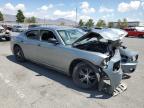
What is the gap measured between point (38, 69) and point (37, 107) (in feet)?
9.03

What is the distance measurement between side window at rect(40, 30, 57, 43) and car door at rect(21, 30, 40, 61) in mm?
246

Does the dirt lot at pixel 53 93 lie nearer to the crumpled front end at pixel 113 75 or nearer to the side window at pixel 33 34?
the crumpled front end at pixel 113 75

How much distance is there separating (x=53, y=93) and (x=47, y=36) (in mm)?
2231

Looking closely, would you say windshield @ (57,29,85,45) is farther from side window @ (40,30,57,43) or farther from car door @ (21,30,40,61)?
car door @ (21,30,40,61)

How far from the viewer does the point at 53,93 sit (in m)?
4.50

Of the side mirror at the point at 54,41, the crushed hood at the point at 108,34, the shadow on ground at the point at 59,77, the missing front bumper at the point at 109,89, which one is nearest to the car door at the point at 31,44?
the shadow on ground at the point at 59,77

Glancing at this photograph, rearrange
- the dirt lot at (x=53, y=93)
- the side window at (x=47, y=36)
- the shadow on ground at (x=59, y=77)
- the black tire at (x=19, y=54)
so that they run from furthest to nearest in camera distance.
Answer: the black tire at (x=19, y=54) → the side window at (x=47, y=36) → the shadow on ground at (x=59, y=77) → the dirt lot at (x=53, y=93)

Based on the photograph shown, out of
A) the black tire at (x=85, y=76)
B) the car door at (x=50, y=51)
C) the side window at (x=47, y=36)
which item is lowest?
the black tire at (x=85, y=76)

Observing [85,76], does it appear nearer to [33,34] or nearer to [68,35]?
[68,35]

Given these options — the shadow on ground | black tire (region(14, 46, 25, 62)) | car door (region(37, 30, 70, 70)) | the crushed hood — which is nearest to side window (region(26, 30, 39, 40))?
car door (region(37, 30, 70, 70))

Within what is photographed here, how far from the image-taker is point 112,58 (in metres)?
4.45

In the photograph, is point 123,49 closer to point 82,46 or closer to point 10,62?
point 82,46

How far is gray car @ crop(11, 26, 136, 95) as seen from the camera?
4.39 metres

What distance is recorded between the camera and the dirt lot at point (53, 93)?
396 cm
